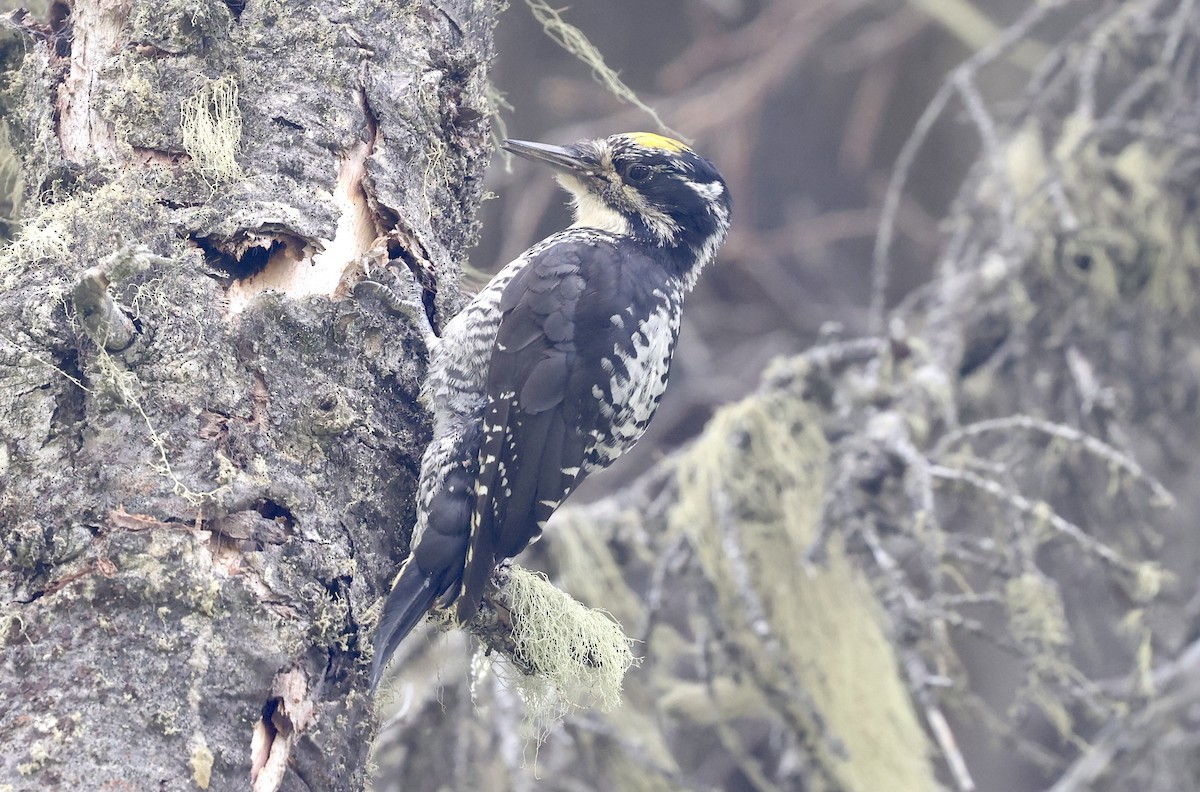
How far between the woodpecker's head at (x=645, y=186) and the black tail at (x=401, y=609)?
1.46m

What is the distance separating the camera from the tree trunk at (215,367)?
1616 mm

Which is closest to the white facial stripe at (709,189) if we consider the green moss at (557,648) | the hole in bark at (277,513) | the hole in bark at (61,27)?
the green moss at (557,648)

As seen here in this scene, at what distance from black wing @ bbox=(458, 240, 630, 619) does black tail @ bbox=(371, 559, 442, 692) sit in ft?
0.94

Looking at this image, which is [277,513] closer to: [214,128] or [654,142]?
[214,128]

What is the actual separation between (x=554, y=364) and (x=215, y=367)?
3.29 ft

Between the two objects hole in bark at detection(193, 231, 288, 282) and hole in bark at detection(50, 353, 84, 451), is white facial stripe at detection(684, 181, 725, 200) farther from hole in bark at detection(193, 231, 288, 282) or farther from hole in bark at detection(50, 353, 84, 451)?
hole in bark at detection(50, 353, 84, 451)

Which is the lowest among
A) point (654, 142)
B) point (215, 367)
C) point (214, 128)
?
point (215, 367)

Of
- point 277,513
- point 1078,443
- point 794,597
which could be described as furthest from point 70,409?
point 1078,443

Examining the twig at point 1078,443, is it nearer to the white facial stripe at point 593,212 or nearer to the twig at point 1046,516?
the twig at point 1046,516

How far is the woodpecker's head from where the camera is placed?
3.30m

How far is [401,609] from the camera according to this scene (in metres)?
2.06

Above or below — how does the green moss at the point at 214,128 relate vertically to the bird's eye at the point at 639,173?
below

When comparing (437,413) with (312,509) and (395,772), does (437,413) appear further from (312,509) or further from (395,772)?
(395,772)

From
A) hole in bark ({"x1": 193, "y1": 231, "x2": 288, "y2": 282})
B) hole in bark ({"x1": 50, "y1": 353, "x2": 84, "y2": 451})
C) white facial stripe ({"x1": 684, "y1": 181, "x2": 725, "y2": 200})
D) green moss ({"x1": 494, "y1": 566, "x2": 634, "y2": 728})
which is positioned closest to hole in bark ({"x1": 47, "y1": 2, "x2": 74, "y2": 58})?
hole in bark ({"x1": 193, "y1": 231, "x2": 288, "y2": 282})
